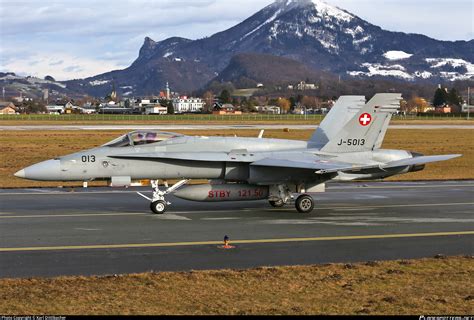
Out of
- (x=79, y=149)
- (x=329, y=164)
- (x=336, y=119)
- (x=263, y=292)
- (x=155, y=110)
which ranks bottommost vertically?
(x=263, y=292)

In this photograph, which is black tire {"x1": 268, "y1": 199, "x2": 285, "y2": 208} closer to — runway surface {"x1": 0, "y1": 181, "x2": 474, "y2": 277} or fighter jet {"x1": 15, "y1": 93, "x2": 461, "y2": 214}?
fighter jet {"x1": 15, "y1": 93, "x2": 461, "y2": 214}

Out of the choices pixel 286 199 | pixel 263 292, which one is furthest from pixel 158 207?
pixel 263 292

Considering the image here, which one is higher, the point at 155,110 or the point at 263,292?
the point at 155,110

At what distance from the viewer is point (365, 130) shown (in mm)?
22062

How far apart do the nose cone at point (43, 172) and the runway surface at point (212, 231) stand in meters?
1.13

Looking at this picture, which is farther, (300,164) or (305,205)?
(305,205)

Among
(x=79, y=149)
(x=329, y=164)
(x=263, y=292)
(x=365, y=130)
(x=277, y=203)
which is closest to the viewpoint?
(x=263, y=292)

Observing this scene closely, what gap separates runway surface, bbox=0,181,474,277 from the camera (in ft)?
46.2

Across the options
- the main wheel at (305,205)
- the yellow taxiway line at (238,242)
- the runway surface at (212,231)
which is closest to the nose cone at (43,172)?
the runway surface at (212,231)

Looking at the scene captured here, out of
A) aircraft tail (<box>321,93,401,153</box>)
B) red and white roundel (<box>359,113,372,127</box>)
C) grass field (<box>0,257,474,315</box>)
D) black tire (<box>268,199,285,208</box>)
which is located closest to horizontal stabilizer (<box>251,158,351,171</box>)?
aircraft tail (<box>321,93,401,153</box>)

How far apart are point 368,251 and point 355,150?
7435mm

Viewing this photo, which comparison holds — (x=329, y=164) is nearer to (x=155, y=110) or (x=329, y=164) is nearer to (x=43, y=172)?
(x=43, y=172)

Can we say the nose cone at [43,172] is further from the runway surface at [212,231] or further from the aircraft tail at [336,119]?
the aircraft tail at [336,119]

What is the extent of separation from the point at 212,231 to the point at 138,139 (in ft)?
14.7
